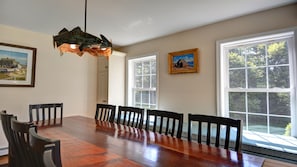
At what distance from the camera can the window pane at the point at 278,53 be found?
7.56 feet

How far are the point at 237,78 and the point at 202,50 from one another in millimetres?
680

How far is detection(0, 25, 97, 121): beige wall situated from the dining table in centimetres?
174

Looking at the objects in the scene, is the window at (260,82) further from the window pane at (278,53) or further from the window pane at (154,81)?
the window pane at (154,81)

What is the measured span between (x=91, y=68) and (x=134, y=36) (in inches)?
52.2

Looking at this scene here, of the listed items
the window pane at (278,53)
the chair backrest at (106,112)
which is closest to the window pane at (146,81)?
the chair backrest at (106,112)

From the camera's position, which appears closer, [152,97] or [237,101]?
[237,101]

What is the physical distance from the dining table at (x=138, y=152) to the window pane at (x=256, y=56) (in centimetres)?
164

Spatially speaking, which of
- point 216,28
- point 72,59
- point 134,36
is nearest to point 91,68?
point 72,59

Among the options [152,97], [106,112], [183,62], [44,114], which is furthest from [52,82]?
[183,62]

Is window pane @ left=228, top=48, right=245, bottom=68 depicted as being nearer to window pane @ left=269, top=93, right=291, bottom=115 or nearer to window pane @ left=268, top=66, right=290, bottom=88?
window pane @ left=268, top=66, right=290, bottom=88

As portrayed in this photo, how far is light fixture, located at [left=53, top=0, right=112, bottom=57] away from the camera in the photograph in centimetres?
164

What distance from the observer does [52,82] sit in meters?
3.52

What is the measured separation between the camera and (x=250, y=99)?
255cm

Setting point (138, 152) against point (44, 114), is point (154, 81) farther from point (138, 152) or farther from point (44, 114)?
point (138, 152)
